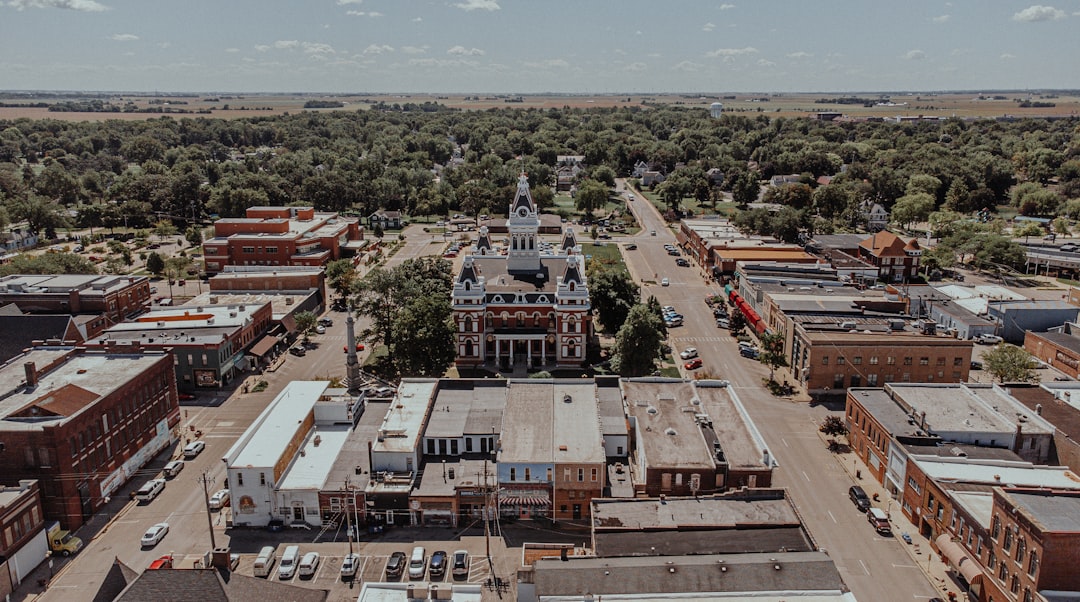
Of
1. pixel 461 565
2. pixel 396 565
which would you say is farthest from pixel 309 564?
pixel 461 565

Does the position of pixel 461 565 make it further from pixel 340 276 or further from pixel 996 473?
pixel 340 276

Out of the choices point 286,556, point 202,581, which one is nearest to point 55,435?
point 286,556

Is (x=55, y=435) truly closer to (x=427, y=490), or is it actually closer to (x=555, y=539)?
(x=427, y=490)

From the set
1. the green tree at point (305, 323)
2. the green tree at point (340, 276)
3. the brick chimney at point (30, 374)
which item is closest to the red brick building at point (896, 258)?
the green tree at point (340, 276)

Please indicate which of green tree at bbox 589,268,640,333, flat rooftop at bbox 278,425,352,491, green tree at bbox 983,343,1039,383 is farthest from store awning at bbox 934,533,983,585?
green tree at bbox 589,268,640,333

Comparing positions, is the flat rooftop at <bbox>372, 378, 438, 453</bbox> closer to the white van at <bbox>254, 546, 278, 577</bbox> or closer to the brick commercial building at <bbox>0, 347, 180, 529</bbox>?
the white van at <bbox>254, 546, 278, 577</bbox>
